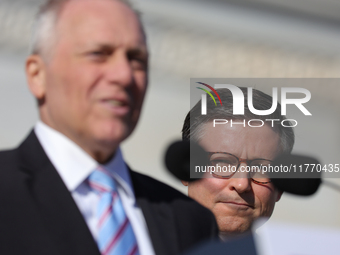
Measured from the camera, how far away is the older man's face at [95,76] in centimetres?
79

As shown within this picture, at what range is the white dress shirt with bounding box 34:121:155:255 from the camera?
834 mm

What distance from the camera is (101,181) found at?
86 centimetres

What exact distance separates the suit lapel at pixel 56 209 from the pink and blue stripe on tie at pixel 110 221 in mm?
37

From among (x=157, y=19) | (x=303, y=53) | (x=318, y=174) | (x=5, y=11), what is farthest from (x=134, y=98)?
(x=303, y=53)

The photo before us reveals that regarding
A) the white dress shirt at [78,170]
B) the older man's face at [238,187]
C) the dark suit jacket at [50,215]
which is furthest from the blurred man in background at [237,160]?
the white dress shirt at [78,170]

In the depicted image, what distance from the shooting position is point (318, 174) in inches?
45.0

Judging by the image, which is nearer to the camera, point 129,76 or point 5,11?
point 129,76

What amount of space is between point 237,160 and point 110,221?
2.17 ft

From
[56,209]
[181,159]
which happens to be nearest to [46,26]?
[56,209]

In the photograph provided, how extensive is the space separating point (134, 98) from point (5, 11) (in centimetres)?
262

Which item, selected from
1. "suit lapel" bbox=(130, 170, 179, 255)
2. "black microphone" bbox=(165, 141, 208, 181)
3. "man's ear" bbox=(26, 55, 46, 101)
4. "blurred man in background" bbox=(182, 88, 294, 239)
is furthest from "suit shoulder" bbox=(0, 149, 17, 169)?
"blurred man in background" bbox=(182, 88, 294, 239)

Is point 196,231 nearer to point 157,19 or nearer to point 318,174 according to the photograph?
point 318,174

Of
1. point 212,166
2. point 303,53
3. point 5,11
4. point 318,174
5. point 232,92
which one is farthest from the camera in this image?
point 303,53

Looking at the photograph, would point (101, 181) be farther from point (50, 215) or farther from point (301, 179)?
point (301, 179)
